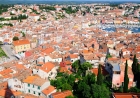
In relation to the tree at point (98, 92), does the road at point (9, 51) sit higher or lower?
lower

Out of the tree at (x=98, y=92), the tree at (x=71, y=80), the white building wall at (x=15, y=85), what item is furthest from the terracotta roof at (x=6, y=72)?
the tree at (x=98, y=92)

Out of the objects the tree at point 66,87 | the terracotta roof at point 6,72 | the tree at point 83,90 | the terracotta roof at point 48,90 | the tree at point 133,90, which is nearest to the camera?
the tree at point 83,90

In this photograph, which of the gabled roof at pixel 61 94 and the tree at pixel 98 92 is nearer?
the tree at pixel 98 92

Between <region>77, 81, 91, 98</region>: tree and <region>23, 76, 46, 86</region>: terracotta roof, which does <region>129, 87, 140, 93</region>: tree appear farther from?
<region>23, 76, 46, 86</region>: terracotta roof

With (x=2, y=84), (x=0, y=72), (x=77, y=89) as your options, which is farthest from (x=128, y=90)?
(x=0, y=72)

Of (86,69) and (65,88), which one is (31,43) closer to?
(86,69)

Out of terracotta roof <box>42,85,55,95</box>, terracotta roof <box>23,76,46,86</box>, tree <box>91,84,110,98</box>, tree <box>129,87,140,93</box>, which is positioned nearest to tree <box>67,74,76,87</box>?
terracotta roof <box>42,85,55,95</box>

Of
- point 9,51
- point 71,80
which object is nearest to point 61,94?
point 71,80

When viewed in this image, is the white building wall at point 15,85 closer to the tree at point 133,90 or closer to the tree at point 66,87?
the tree at point 66,87

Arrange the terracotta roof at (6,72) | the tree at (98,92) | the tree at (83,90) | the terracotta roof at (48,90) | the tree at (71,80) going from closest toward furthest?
the tree at (98,92)
the tree at (83,90)
the terracotta roof at (48,90)
the tree at (71,80)
the terracotta roof at (6,72)

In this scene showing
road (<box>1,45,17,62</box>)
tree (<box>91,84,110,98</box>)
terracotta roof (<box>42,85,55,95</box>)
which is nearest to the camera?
tree (<box>91,84,110,98</box>)

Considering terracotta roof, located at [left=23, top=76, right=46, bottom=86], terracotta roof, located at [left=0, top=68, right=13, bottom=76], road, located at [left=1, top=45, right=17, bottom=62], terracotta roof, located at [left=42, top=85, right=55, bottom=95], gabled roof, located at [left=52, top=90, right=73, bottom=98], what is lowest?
road, located at [left=1, top=45, right=17, bottom=62]
